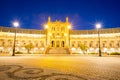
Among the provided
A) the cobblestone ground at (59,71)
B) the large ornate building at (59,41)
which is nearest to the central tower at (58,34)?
the large ornate building at (59,41)


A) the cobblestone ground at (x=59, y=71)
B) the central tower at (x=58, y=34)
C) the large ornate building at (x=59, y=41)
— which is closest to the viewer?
the cobblestone ground at (x=59, y=71)

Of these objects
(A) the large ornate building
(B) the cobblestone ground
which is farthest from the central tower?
(B) the cobblestone ground

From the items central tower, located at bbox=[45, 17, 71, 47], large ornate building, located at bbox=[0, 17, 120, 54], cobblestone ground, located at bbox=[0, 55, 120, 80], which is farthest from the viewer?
central tower, located at bbox=[45, 17, 71, 47]

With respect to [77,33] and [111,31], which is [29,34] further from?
[111,31]

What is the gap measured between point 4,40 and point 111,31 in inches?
2974

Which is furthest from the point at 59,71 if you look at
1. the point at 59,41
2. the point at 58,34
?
the point at 58,34

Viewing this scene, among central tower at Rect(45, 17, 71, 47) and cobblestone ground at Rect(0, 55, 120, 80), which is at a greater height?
central tower at Rect(45, 17, 71, 47)

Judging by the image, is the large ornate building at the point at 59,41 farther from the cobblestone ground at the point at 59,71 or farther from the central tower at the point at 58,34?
the cobblestone ground at the point at 59,71

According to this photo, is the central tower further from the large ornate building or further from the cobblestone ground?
the cobblestone ground

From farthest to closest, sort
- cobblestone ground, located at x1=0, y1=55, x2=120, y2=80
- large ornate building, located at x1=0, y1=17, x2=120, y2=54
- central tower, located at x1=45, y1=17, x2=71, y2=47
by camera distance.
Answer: central tower, located at x1=45, y1=17, x2=71, y2=47
large ornate building, located at x1=0, y1=17, x2=120, y2=54
cobblestone ground, located at x1=0, y1=55, x2=120, y2=80

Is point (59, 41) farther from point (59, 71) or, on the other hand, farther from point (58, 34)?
point (59, 71)

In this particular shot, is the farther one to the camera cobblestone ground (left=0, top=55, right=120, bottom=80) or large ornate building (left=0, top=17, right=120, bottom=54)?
large ornate building (left=0, top=17, right=120, bottom=54)

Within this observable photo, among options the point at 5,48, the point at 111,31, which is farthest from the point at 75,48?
the point at 5,48

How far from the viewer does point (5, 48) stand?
70000 mm
